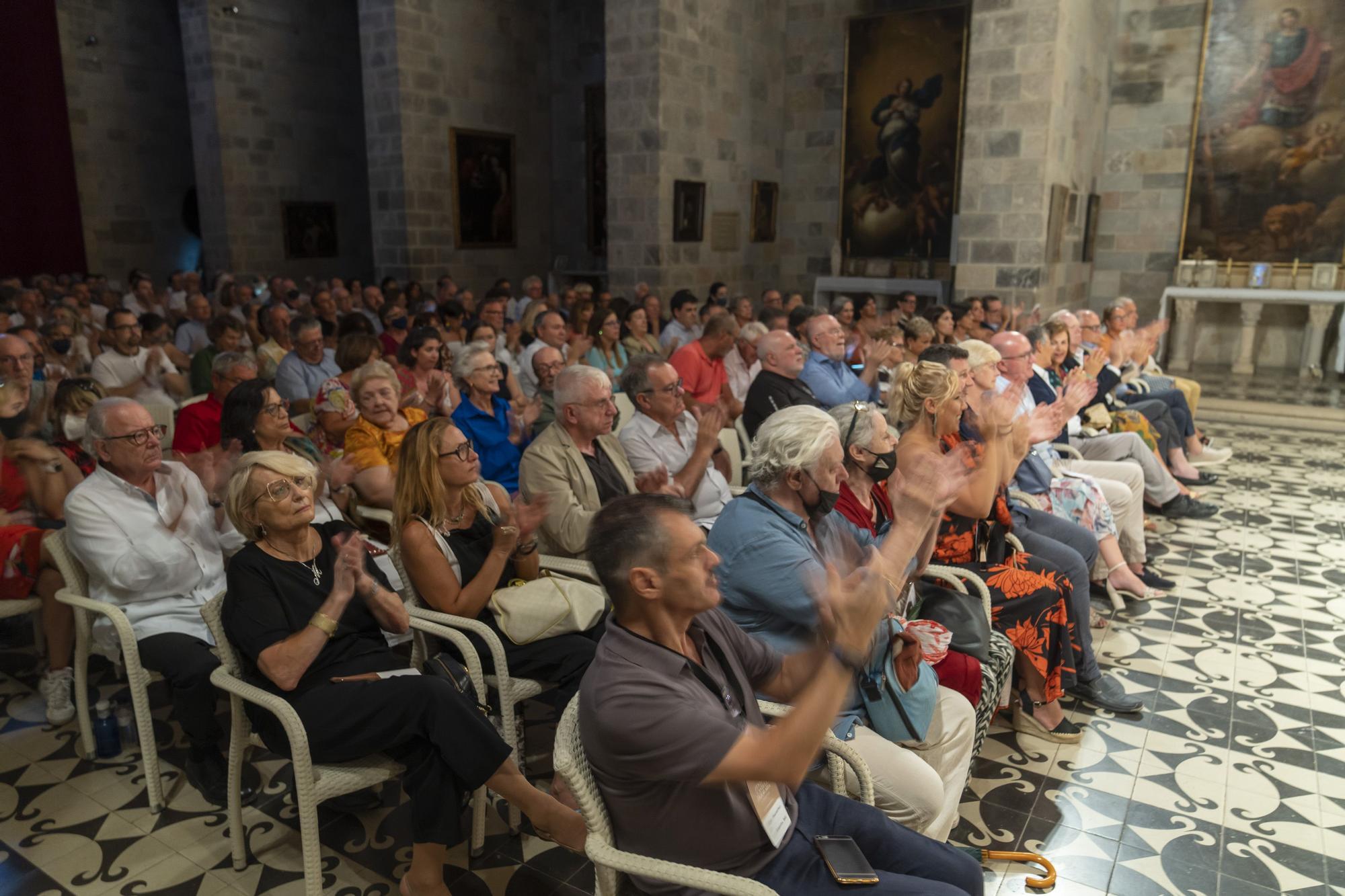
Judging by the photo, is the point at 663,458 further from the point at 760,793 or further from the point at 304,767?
the point at 760,793

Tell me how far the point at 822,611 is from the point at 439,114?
12.3 meters

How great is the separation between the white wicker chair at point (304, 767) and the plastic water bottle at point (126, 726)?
82 cm

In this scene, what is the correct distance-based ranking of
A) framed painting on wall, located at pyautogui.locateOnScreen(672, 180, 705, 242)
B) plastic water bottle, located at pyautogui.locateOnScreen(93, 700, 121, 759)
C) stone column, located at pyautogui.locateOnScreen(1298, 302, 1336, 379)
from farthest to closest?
1. stone column, located at pyautogui.locateOnScreen(1298, 302, 1336, 379)
2. framed painting on wall, located at pyautogui.locateOnScreen(672, 180, 705, 242)
3. plastic water bottle, located at pyautogui.locateOnScreen(93, 700, 121, 759)

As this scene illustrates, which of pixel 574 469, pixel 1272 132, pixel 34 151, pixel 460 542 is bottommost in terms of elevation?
pixel 460 542

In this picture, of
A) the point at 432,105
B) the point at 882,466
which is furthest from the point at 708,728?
the point at 432,105

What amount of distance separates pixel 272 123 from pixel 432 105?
3688 mm

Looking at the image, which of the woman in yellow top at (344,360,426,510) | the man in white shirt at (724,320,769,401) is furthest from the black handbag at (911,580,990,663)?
the man in white shirt at (724,320,769,401)

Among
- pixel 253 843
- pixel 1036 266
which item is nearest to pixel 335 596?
pixel 253 843

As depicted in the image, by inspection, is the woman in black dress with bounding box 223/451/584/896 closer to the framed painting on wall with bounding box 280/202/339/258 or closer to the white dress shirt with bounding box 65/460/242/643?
the white dress shirt with bounding box 65/460/242/643

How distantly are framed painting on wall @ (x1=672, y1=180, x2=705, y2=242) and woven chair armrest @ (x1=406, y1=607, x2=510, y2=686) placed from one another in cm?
854

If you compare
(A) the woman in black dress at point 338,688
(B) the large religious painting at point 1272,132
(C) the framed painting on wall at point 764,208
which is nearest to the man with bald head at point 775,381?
(A) the woman in black dress at point 338,688

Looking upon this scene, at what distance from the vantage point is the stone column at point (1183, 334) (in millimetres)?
11977

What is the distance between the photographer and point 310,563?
267 cm

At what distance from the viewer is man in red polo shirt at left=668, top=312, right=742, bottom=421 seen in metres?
5.93
